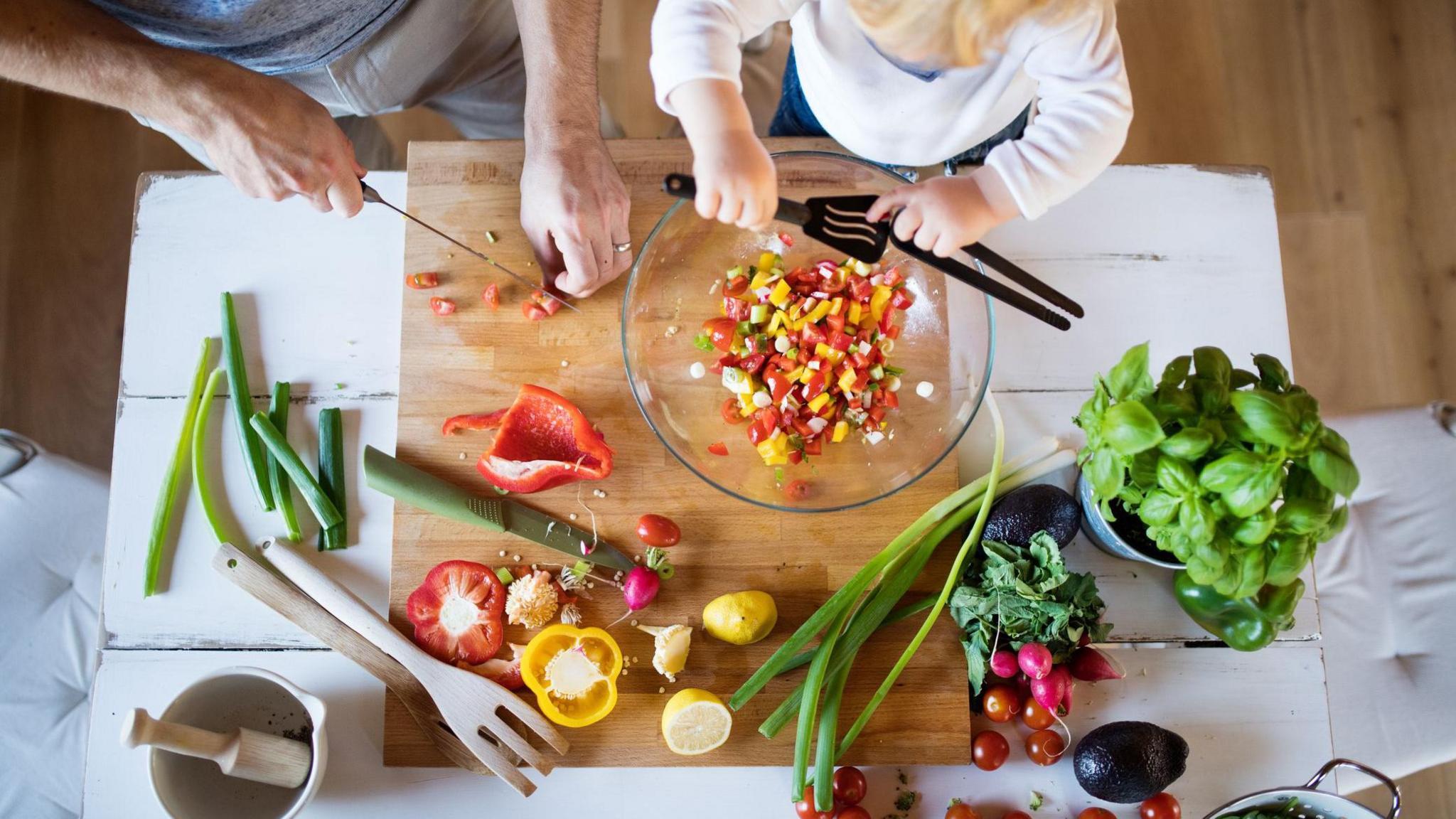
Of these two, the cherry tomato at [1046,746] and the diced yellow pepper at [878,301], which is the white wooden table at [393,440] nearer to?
the cherry tomato at [1046,746]

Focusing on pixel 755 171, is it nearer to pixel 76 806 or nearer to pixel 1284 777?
pixel 1284 777

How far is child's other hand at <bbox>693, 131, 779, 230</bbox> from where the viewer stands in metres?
1.12

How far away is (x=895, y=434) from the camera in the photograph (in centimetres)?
139

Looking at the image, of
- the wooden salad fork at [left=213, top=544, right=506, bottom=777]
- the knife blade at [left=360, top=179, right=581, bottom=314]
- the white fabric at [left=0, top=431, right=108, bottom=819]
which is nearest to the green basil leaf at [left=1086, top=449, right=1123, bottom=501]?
the knife blade at [left=360, top=179, right=581, bottom=314]

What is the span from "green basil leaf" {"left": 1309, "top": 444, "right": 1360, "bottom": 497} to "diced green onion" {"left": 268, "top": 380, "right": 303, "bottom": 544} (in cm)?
140

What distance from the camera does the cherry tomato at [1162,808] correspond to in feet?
4.27

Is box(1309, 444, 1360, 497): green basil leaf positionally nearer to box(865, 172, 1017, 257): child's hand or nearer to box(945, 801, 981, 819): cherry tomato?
box(865, 172, 1017, 257): child's hand

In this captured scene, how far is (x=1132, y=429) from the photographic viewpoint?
0.98m

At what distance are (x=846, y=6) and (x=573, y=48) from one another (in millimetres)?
446

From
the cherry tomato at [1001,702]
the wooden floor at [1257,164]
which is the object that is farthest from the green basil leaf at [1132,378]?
the wooden floor at [1257,164]

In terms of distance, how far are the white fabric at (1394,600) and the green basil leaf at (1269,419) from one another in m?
0.68

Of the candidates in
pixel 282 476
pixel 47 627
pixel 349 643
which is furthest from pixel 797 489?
pixel 47 627

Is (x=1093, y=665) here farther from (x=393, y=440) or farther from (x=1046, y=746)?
(x=393, y=440)

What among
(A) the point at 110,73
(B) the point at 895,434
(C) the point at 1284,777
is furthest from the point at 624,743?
(A) the point at 110,73
